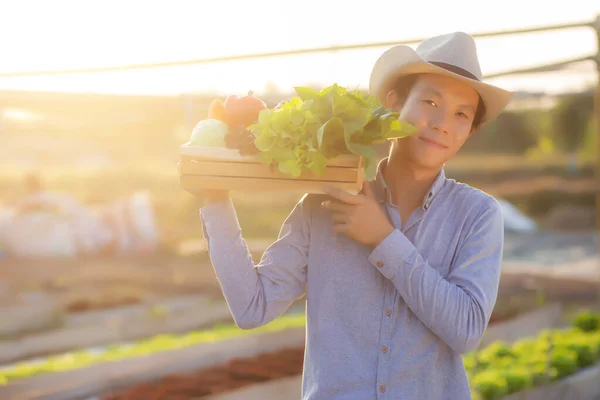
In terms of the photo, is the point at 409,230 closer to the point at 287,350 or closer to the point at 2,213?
the point at 287,350

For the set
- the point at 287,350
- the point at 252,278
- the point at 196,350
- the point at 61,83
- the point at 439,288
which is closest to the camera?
the point at 439,288

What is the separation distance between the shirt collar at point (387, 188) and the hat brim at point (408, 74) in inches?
6.6

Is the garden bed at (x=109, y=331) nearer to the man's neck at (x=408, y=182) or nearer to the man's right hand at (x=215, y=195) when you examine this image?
the man's right hand at (x=215, y=195)

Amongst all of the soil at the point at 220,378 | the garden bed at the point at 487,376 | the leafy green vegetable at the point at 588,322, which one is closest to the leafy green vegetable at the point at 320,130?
the garden bed at the point at 487,376

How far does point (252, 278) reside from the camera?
5.35ft

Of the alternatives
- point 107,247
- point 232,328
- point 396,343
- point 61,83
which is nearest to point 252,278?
point 396,343

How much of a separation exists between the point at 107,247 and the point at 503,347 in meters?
6.18

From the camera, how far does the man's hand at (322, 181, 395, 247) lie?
1565 millimetres

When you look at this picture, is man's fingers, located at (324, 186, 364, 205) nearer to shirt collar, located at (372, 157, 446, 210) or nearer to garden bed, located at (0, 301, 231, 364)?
shirt collar, located at (372, 157, 446, 210)

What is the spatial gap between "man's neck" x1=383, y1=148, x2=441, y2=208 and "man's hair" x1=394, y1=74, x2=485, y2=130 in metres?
0.15

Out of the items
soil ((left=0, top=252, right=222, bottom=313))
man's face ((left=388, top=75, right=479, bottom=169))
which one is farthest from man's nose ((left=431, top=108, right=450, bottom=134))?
soil ((left=0, top=252, right=222, bottom=313))

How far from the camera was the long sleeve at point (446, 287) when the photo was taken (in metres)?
1.52

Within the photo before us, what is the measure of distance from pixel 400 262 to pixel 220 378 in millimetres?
2861

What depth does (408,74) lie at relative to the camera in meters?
1.76
